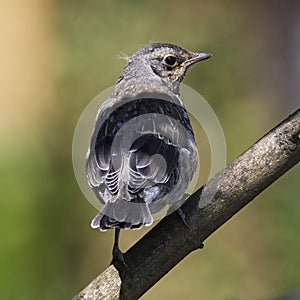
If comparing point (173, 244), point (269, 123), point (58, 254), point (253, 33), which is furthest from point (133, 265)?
point (253, 33)

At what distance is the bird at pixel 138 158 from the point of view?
2562mm

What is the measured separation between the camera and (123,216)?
247 centimetres

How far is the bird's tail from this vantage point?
2.44m

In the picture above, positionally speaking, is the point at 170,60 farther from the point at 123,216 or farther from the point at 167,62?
the point at 123,216

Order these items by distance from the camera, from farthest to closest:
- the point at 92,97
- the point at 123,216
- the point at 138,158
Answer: the point at 92,97
the point at 138,158
the point at 123,216

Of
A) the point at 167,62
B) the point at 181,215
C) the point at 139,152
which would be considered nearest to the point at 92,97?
the point at 167,62

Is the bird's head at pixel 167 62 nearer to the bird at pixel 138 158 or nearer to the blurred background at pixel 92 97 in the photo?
the bird at pixel 138 158

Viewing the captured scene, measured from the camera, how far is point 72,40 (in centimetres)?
644

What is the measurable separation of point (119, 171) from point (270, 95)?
3.92m

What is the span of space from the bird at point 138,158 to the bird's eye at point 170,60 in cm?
30

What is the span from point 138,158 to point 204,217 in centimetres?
33

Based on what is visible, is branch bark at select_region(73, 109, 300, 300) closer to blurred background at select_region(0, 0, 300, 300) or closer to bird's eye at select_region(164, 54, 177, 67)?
bird's eye at select_region(164, 54, 177, 67)

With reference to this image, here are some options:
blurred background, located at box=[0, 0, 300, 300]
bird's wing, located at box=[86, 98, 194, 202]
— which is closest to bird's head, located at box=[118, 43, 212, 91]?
bird's wing, located at box=[86, 98, 194, 202]

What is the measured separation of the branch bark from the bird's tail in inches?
3.4
